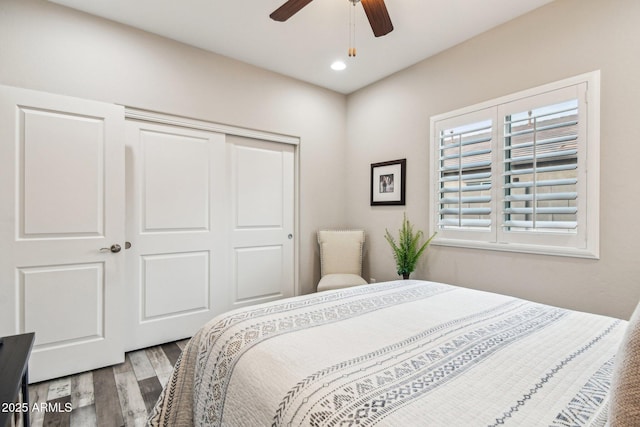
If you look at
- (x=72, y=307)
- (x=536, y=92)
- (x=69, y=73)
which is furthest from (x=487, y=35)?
(x=72, y=307)

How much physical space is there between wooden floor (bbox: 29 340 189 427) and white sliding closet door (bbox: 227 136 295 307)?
3.40ft

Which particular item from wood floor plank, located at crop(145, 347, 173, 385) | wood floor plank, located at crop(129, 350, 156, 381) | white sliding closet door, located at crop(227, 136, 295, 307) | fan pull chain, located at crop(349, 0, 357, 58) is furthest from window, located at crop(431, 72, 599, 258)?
wood floor plank, located at crop(129, 350, 156, 381)

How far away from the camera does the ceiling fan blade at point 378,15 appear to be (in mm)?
1807

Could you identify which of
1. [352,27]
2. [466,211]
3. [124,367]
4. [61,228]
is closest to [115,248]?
[61,228]

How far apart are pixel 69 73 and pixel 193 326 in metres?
2.30

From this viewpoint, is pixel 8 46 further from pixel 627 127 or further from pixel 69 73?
pixel 627 127

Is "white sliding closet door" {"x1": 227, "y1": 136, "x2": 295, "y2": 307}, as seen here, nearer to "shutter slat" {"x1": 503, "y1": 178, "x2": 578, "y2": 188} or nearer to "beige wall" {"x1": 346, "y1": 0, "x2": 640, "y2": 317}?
"beige wall" {"x1": 346, "y1": 0, "x2": 640, "y2": 317}

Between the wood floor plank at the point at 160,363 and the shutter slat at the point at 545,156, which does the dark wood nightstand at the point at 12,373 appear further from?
the shutter slat at the point at 545,156

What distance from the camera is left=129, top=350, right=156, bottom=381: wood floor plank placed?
7.42 feet

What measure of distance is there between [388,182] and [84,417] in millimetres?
3078

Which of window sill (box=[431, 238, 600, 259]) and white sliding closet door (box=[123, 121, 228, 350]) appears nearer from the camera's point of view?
window sill (box=[431, 238, 600, 259])

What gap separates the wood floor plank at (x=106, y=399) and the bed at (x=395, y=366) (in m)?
0.64

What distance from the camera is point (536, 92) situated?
231cm

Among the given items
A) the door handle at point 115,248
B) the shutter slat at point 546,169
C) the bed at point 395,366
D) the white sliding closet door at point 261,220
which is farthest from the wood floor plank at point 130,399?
the shutter slat at point 546,169
